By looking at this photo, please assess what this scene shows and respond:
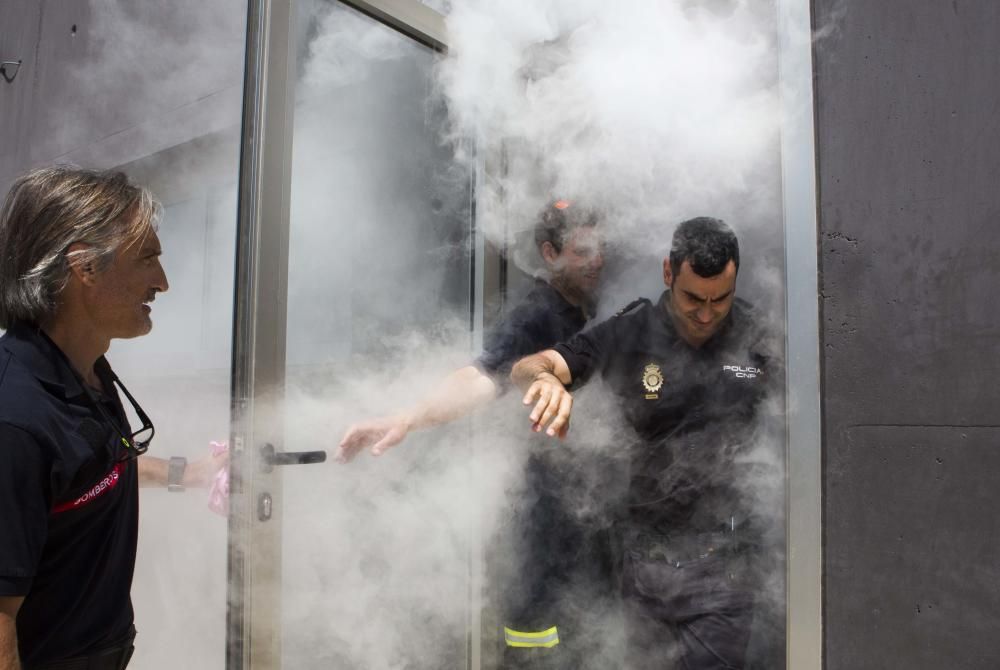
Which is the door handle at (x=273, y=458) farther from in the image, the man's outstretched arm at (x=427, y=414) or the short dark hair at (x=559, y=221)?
the short dark hair at (x=559, y=221)

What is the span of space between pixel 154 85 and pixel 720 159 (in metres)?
1.92

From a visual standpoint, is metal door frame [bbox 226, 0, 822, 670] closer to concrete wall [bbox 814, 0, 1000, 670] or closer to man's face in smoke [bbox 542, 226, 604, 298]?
concrete wall [bbox 814, 0, 1000, 670]

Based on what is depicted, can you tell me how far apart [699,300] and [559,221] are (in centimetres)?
63

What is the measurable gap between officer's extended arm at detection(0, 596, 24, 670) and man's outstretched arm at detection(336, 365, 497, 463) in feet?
2.44

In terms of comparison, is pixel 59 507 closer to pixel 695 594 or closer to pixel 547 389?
pixel 547 389

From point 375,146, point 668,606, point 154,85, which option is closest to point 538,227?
point 375,146

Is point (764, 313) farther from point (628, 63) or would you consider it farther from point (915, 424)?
point (628, 63)

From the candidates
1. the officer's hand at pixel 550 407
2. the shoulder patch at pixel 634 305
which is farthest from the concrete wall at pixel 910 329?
the shoulder patch at pixel 634 305

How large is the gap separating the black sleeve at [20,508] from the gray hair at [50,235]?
10.3 inches

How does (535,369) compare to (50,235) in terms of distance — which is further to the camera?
(535,369)

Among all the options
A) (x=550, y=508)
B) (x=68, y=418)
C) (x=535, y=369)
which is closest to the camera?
(x=68, y=418)

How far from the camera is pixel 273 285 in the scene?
179 centimetres

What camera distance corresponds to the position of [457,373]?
2.07 m

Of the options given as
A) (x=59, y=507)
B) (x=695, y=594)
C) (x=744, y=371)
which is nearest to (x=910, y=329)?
(x=744, y=371)
